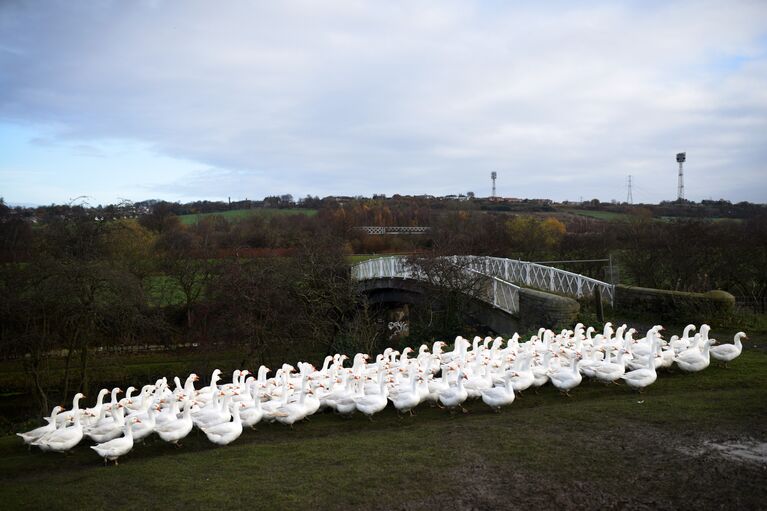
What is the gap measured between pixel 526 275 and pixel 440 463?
21.2m

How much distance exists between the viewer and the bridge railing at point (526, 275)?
23.7 m

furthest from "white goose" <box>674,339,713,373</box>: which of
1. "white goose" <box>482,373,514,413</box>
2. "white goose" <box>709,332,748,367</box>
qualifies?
"white goose" <box>482,373,514,413</box>

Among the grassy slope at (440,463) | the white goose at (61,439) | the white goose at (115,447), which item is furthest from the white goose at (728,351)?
the white goose at (61,439)

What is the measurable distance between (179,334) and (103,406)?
22.0 m

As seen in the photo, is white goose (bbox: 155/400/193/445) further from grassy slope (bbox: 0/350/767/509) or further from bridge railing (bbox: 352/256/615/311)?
bridge railing (bbox: 352/256/615/311)

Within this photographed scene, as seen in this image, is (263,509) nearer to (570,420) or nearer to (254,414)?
(254,414)

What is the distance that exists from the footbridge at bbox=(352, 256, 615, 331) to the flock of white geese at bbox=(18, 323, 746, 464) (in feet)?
19.4

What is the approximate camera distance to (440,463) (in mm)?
8320

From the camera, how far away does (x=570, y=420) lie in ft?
33.1

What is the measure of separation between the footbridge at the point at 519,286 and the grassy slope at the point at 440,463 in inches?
358

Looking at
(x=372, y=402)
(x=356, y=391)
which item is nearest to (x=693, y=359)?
(x=372, y=402)

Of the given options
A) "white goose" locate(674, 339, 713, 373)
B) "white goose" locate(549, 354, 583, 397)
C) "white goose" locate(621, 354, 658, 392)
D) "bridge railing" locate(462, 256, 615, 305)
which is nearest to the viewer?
"white goose" locate(621, 354, 658, 392)

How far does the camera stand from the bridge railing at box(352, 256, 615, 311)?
77.8 feet

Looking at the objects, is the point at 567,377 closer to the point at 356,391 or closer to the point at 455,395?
the point at 455,395
